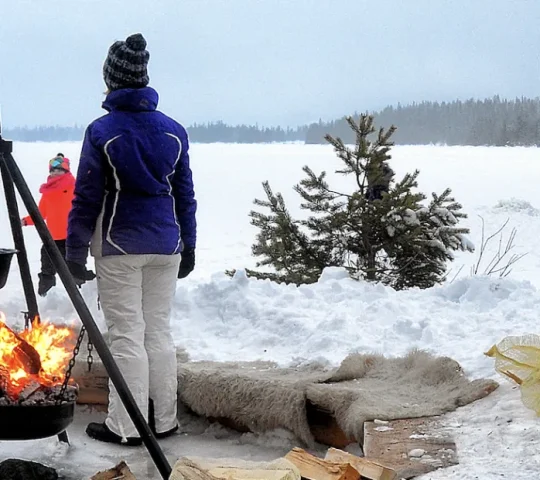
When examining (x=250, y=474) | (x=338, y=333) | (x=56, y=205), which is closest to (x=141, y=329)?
(x=250, y=474)

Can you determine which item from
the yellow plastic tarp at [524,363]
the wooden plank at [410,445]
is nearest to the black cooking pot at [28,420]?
the wooden plank at [410,445]

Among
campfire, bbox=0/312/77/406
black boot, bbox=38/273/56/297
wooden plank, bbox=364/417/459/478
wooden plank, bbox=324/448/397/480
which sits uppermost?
campfire, bbox=0/312/77/406

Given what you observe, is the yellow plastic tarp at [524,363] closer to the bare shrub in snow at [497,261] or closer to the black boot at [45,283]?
the bare shrub in snow at [497,261]

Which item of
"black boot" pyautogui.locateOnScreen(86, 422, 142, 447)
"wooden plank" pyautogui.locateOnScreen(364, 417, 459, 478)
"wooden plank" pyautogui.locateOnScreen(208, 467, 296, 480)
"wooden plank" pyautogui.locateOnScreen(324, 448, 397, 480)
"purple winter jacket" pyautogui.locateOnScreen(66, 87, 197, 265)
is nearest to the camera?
"wooden plank" pyautogui.locateOnScreen(208, 467, 296, 480)

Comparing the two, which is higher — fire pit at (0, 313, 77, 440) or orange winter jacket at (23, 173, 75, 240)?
orange winter jacket at (23, 173, 75, 240)

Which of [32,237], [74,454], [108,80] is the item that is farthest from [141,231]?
[32,237]

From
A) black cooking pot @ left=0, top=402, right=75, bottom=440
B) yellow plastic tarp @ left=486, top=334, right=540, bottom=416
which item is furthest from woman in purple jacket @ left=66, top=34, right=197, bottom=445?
yellow plastic tarp @ left=486, top=334, right=540, bottom=416

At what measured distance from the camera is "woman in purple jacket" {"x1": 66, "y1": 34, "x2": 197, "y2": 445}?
130 inches

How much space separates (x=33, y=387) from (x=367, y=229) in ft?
14.7

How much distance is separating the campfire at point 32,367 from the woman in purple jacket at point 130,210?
0.99 ft

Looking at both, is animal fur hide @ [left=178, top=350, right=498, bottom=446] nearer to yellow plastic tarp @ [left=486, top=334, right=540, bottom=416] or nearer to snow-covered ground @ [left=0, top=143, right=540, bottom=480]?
snow-covered ground @ [left=0, top=143, right=540, bottom=480]

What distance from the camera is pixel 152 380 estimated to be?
146 inches

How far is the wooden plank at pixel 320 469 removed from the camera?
104 inches

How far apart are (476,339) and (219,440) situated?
1.70 meters
